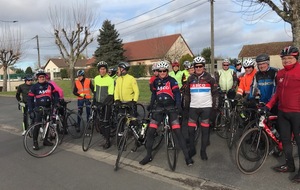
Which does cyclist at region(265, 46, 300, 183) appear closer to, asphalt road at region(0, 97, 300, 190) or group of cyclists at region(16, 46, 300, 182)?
group of cyclists at region(16, 46, 300, 182)

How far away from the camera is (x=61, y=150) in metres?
7.06

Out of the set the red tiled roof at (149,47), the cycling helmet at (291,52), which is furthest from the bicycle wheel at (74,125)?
the red tiled roof at (149,47)

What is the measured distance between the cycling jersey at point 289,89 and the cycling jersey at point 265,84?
2.74 feet

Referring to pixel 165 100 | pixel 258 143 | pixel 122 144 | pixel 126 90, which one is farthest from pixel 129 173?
pixel 258 143

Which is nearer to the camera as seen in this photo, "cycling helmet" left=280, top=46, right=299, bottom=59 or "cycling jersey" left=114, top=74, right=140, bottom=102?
"cycling helmet" left=280, top=46, right=299, bottom=59

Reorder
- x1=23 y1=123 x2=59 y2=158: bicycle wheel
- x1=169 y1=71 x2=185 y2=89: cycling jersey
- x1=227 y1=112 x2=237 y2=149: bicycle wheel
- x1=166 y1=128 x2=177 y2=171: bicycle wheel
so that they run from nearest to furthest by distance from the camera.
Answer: x1=166 y1=128 x2=177 y2=171: bicycle wheel < x1=227 y1=112 x2=237 y2=149: bicycle wheel < x1=23 y1=123 x2=59 y2=158: bicycle wheel < x1=169 y1=71 x2=185 y2=89: cycling jersey

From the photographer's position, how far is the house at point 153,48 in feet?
169

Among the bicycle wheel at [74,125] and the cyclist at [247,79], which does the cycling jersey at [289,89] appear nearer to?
the cyclist at [247,79]

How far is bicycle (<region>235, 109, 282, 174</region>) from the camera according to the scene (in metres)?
4.92

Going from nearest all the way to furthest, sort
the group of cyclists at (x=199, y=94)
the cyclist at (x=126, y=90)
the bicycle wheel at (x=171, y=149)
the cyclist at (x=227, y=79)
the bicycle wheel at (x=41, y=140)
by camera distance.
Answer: the group of cyclists at (x=199, y=94) < the bicycle wheel at (x=171, y=149) < the bicycle wheel at (x=41, y=140) < the cyclist at (x=126, y=90) < the cyclist at (x=227, y=79)

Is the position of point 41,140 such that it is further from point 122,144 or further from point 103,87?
point 122,144

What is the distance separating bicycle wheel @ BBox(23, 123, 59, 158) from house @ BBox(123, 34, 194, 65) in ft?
136

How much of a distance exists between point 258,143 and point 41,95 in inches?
193

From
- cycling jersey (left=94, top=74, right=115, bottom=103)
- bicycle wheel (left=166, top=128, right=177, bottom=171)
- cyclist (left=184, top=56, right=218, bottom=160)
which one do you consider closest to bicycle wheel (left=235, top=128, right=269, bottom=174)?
cyclist (left=184, top=56, right=218, bottom=160)
